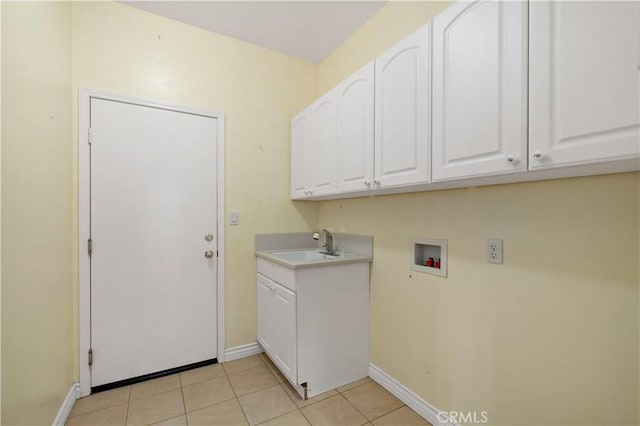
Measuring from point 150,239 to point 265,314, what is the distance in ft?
3.29

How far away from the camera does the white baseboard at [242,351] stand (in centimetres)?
229

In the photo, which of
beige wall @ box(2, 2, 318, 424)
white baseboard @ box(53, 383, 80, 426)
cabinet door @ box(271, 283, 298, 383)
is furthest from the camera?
cabinet door @ box(271, 283, 298, 383)

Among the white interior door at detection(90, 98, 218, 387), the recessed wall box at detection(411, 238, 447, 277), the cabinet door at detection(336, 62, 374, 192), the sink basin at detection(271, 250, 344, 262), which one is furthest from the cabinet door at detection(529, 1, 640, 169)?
the white interior door at detection(90, 98, 218, 387)

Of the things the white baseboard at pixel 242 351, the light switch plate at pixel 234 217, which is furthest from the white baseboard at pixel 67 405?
the light switch plate at pixel 234 217

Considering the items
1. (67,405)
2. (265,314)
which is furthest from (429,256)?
(67,405)

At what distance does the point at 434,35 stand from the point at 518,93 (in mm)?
521

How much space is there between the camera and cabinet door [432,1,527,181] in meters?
1.00

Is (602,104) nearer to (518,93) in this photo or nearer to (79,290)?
(518,93)

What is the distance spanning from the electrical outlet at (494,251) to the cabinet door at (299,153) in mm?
1350

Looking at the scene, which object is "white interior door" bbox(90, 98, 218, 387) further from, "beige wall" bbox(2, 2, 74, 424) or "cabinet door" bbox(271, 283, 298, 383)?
"cabinet door" bbox(271, 283, 298, 383)

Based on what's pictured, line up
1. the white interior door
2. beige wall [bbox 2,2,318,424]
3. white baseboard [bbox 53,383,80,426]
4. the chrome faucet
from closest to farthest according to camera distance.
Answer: beige wall [bbox 2,2,318,424], white baseboard [bbox 53,383,80,426], the white interior door, the chrome faucet

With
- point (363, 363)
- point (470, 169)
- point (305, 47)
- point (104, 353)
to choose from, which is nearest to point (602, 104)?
point (470, 169)

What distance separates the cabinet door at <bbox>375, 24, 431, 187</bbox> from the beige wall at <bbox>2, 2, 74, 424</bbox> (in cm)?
159

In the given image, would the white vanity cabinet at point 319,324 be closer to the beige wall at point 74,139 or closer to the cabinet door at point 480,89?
the beige wall at point 74,139
